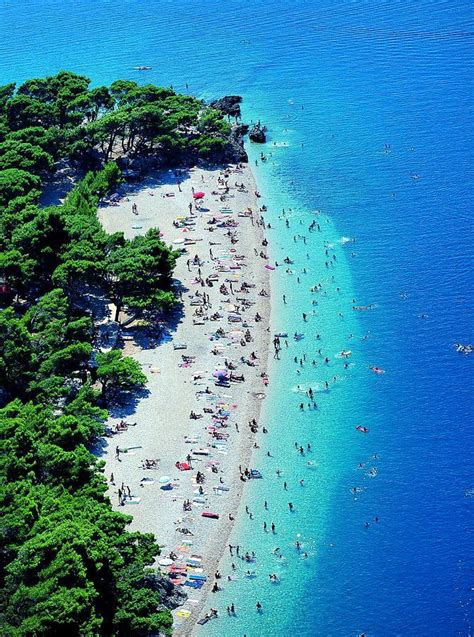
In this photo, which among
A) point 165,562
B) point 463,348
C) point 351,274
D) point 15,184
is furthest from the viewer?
point 15,184

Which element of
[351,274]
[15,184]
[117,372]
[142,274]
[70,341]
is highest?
[351,274]

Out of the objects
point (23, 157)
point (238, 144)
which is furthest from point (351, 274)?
point (23, 157)

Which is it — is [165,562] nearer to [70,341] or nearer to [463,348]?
[70,341]

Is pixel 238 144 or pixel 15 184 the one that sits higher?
pixel 238 144

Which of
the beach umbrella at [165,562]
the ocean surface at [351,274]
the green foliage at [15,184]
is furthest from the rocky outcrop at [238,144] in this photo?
the beach umbrella at [165,562]

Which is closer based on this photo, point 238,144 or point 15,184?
point 15,184

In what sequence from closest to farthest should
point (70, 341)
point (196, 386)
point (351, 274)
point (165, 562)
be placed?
point (165, 562)
point (70, 341)
point (196, 386)
point (351, 274)

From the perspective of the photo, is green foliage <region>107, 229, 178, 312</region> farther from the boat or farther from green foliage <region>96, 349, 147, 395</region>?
the boat
